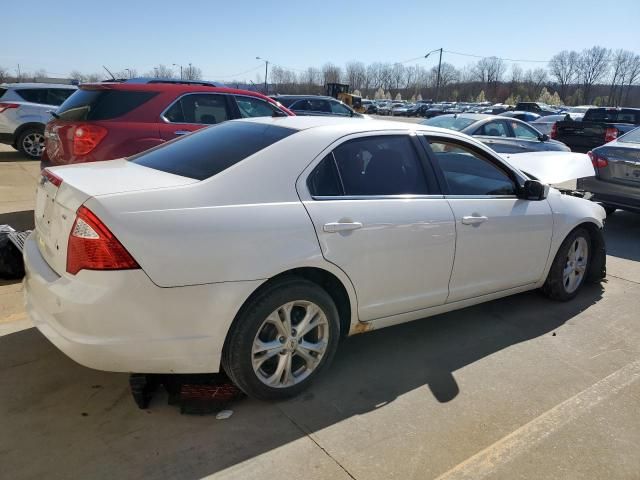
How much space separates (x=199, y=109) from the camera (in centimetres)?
651

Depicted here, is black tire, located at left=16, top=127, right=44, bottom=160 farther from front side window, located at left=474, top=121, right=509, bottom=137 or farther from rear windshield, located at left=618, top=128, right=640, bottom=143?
rear windshield, located at left=618, top=128, right=640, bottom=143

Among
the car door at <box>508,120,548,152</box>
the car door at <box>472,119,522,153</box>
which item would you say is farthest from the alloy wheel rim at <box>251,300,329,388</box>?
the car door at <box>508,120,548,152</box>

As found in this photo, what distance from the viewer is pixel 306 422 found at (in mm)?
2820

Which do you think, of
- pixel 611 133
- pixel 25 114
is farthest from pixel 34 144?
pixel 611 133

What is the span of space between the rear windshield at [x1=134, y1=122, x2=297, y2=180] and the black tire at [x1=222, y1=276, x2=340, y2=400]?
75 cm

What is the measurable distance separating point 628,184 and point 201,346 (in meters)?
6.77

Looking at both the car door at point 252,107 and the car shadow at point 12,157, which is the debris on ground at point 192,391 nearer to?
the car door at point 252,107

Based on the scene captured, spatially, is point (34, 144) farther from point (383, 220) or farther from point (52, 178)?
point (383, 220)

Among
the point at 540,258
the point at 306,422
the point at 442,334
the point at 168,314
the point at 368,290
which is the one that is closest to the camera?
the point at 168,314

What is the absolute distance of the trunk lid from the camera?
8.48 ft

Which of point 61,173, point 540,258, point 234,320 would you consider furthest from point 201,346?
point 540,258

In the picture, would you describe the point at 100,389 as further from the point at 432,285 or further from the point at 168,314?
the point at 432,285

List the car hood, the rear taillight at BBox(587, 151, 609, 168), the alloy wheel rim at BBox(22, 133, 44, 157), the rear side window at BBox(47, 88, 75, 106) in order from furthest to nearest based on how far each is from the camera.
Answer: the rear side window at BBox(47, 88, 75, 106), the alloy wheel rim at BBox(22, 133, 44, 157), the rear taillight at BBox(587, 151, 609, 168), the car hood

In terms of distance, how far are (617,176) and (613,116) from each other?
11026mm
